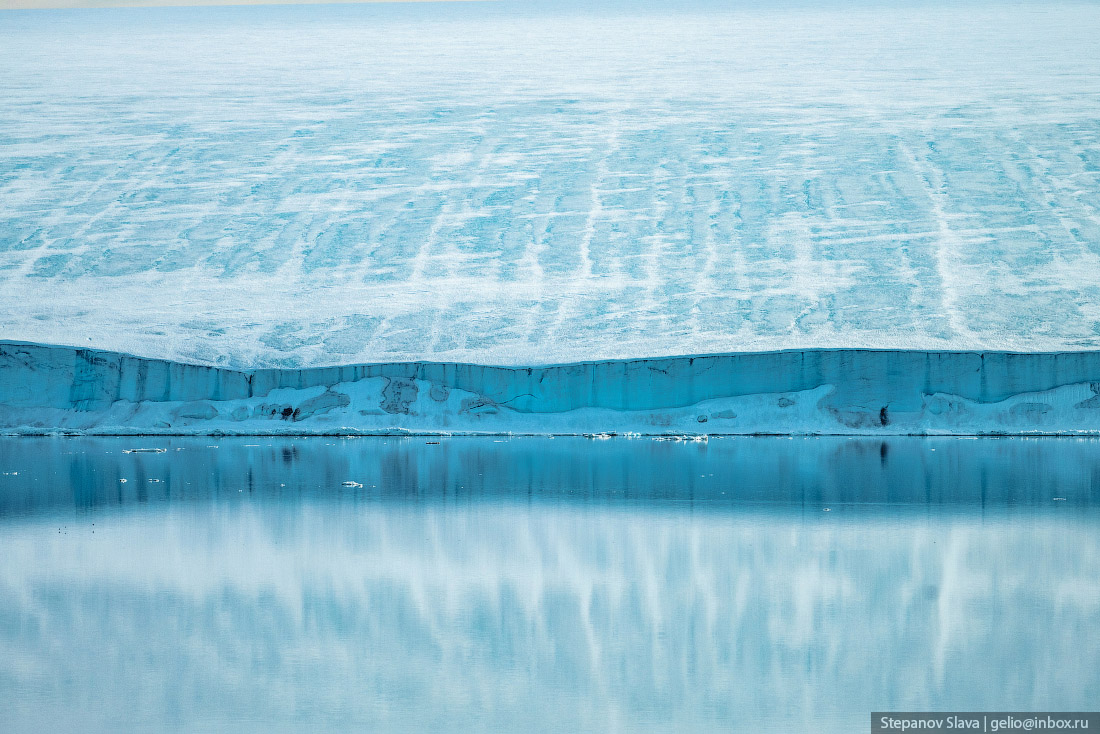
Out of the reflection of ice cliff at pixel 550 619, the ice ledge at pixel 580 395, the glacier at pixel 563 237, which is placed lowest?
the reflection of ice cliff at pixel 550 619

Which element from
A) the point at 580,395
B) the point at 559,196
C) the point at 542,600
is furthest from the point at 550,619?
the point at 559,196

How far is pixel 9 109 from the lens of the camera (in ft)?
53.1

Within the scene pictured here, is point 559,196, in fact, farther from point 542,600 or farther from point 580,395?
point 542,600

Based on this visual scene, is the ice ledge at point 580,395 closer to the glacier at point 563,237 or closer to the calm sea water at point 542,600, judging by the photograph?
the glacier at point 563,237

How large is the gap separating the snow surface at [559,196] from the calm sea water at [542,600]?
3786 mm

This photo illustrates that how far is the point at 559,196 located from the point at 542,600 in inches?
374

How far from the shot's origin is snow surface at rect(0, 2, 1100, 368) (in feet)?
37.1

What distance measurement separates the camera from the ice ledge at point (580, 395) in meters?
10.7

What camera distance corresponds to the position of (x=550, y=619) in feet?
13.1

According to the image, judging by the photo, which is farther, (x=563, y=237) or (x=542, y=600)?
(x=563, y=237)

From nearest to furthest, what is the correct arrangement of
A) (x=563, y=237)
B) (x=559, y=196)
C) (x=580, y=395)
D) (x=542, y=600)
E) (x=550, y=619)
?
(x=550, y=619) → (x=542, y=600) → (x=580, y=395) → (x=563, y=237) → (x=559, y=196)

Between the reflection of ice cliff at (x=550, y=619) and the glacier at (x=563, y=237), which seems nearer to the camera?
the reflection of ice cliff at (x=550, y=619)

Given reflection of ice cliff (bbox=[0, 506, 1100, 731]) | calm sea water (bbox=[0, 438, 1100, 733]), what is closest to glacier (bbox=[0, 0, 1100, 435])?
calm sea water (bbox=[0, 438, 1100, 733])

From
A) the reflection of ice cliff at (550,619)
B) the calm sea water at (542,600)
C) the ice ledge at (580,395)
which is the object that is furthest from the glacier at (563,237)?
the reflection of ice cliff at (550,619)
